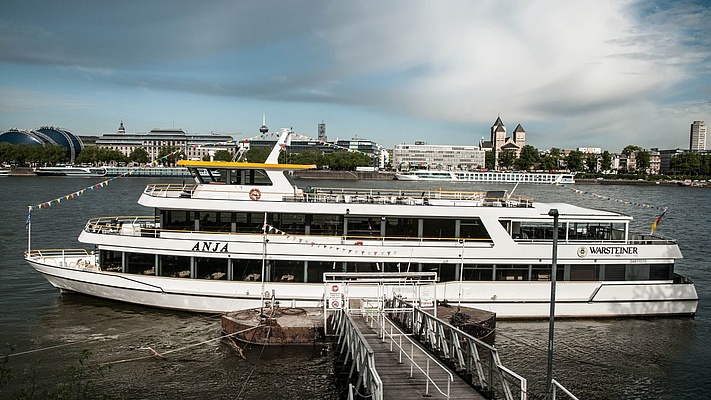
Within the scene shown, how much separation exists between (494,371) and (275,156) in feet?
43.7

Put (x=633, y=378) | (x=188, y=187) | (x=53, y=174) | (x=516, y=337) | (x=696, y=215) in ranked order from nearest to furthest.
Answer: (x=633, y=378) < (x=516, y=337) < (x=188, y=187) < (x=696, y=215) < (x=53, y=174)

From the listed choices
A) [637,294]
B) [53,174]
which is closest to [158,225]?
[637,294]

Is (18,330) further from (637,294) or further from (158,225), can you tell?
(637,294)

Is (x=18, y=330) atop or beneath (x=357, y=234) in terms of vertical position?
beneath

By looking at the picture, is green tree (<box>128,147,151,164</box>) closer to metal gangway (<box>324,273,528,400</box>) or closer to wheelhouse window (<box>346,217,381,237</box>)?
wheelhouse window (<box>346,217,381,237</box>)

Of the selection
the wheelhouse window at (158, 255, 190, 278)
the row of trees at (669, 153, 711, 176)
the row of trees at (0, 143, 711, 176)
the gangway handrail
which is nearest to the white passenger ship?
the wheelhouse window at (158, 255, 190, 278)

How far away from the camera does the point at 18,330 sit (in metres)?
19.3

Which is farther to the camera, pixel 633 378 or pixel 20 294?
pixel 20 294

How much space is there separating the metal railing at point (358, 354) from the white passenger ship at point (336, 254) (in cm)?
303

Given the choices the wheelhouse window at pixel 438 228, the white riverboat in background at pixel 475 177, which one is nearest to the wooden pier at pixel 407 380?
the wheelhouse window at pixel 438 228

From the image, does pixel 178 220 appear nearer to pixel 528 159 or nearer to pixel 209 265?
pixel 209 265

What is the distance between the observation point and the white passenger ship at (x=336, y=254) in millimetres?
19438

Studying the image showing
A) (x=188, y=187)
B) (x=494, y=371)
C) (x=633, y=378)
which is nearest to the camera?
(x=494, y=371)

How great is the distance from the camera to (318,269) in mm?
19500
